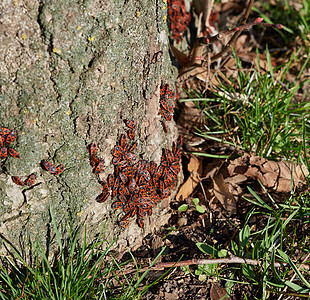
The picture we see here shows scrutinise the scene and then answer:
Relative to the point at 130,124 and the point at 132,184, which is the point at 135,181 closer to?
the point at 132,184

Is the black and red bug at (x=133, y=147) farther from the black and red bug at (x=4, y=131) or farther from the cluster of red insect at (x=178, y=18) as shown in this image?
the cluster of red insect at (x=178, y=18)

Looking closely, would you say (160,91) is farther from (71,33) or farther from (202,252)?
(202,252)

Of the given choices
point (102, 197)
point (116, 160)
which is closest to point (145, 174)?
point (116, 160)

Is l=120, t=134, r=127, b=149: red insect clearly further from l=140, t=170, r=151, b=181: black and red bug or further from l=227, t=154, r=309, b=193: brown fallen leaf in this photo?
l=227, t=154, r=309, b=193: brown fallen leaf

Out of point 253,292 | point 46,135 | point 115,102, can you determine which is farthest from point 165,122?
point 253,292

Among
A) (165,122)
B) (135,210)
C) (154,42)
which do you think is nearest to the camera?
(154,42)

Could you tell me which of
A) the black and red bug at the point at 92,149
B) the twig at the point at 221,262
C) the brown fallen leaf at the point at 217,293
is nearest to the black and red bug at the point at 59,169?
the black and red bug at the point at 92,149

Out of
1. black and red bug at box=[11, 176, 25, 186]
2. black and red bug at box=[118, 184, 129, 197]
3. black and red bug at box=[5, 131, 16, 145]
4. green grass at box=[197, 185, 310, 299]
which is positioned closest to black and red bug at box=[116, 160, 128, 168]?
black and red bug at box=[118, 184, 129, 197]
